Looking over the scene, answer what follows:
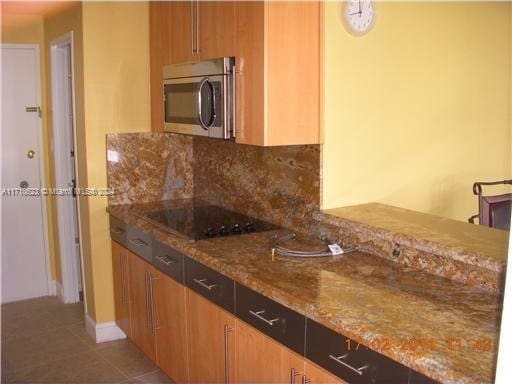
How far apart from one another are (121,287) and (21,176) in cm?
153

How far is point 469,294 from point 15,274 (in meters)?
3.73

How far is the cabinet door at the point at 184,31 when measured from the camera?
292 cm

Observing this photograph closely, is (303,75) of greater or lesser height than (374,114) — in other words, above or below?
above

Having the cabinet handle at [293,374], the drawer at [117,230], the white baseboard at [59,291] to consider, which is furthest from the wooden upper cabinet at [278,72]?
the white baseboard at [59,291]

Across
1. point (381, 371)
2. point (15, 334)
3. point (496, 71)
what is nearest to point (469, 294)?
point (381, 371)

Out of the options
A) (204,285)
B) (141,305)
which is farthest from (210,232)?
(141,305)

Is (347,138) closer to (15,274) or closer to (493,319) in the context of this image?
(493,319)

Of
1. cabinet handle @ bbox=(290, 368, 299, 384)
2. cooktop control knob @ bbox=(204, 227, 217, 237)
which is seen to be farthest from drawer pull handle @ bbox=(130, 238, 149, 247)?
cabinet handle @ bbox=(290, 368, 299, 384)

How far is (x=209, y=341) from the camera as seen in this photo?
244 centimetres

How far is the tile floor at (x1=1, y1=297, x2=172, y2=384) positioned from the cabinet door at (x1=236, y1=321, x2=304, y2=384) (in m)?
1.17

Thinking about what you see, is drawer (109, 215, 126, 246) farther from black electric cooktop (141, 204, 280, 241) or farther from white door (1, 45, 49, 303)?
white door (1, 45, 49, 303)

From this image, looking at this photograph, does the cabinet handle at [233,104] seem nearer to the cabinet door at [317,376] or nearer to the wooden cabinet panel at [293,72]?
the wooden cabinet panel at [293,72]

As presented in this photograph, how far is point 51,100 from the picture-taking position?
422cm

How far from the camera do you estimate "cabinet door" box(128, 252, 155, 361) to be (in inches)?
121
